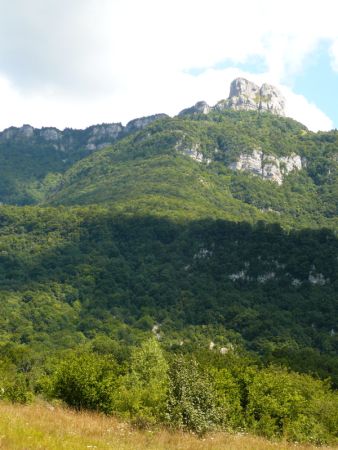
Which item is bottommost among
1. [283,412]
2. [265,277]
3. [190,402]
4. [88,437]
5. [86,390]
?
[283,412]

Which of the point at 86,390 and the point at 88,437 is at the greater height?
the point at 88,437

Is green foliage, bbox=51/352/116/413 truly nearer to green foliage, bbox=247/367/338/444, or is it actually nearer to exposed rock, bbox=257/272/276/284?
green foliage, bbox=247/367/338/444

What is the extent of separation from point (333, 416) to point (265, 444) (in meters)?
36.0

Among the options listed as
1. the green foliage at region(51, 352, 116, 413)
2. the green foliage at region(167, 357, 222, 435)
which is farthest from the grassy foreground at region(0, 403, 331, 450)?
the green foliage at region(51, 352, 116, 413)

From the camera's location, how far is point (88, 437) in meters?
17.3

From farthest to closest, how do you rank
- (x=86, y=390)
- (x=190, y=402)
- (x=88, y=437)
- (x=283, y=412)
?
(x=283, y=412)
(x=86, y=390)
(x=190, y=402)
(x=88, y=437)

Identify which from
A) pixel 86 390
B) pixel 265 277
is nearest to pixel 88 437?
pixel 86 390

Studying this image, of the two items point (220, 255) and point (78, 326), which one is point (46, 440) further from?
point (220, 255)

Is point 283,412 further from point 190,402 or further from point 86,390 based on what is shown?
point 190,402

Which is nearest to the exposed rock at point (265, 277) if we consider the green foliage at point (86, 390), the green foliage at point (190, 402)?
the green foliage at point (86, 390)

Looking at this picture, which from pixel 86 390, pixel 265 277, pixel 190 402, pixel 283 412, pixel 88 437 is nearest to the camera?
pixel 88 437

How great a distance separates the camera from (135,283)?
191250 mm

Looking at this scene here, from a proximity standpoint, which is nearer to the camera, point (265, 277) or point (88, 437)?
point (88, 437)

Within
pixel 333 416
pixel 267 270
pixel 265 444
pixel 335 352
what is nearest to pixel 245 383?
pixel 333 416
